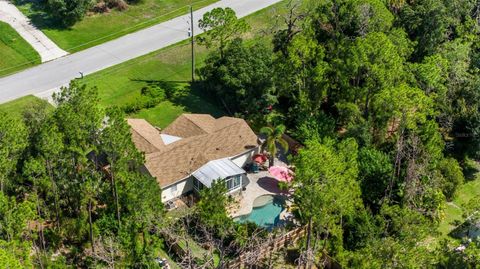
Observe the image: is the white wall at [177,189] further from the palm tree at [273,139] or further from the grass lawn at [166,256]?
the palm tree at [273,139]

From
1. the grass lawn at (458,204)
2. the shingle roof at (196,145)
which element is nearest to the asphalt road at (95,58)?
the shingle roof at (196,145)

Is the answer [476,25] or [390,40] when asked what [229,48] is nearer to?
[390,40]

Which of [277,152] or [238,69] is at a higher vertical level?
[238,69]

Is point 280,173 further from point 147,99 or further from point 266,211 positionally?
point 147,99

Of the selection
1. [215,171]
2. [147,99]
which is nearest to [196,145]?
[215,171]

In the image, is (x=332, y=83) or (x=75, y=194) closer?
(x=75, y=194)

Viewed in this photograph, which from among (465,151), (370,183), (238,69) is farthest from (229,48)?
(465,151)
